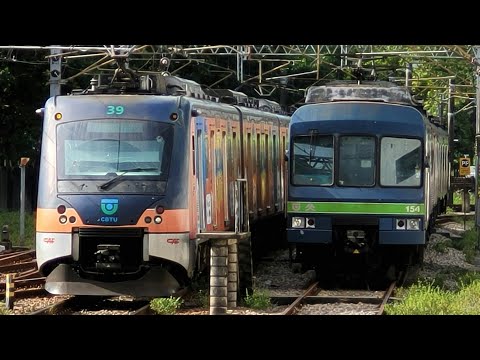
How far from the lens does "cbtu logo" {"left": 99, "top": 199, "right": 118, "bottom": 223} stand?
43.8 ft

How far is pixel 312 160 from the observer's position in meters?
16.7

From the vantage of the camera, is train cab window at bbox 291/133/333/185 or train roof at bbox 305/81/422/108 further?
train roof at bbox 305/81/422/108

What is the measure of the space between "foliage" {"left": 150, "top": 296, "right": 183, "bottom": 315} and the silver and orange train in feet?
1.32

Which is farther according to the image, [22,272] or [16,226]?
[16,226]

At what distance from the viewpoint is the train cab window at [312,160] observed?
16.5 metres

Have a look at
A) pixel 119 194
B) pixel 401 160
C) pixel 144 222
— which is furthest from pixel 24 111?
pixel 144 222

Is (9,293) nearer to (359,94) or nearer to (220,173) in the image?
(220,173)

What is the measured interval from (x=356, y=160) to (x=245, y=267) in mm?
2622

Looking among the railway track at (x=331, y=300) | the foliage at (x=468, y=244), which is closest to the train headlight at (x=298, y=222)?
the railway track at (x=331, y=300)

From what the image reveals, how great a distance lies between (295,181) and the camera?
54.7 feet

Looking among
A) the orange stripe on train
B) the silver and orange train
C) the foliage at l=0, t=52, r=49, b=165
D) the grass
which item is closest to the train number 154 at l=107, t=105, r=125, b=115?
the silver and orange train

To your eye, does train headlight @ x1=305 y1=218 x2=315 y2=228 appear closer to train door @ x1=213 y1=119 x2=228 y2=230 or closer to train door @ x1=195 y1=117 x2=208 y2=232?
train door @ x1=213 y1=119 x2=228 y2=230

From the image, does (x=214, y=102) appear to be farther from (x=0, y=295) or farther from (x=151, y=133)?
(x=0, y=295)
